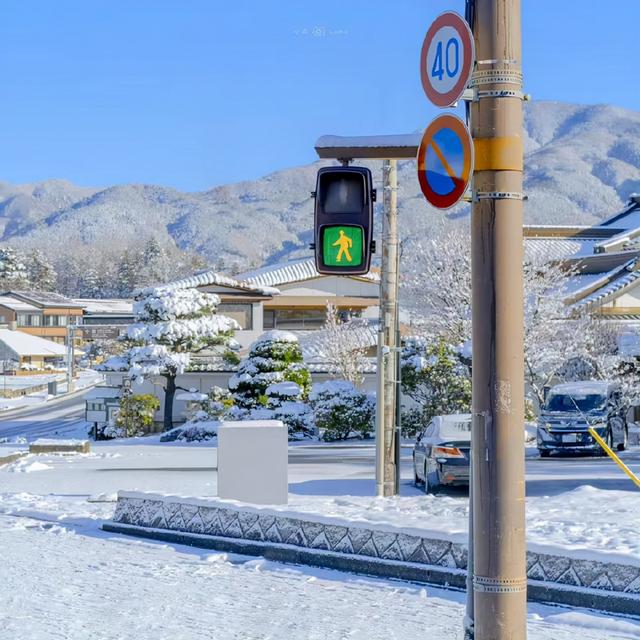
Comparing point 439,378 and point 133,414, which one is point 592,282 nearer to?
point 439,378

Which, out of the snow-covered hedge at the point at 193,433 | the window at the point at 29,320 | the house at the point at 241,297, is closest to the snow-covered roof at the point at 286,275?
the house at the point at 241,297

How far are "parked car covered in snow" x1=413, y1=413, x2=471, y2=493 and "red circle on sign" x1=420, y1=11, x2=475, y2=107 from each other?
1260 centimetres

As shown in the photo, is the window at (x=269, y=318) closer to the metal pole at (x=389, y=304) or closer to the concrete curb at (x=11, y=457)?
the concrete curb at (x=11, y=457)

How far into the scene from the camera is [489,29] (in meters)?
5.38

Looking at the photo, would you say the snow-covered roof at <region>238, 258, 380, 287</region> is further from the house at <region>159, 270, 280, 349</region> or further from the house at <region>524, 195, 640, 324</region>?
the house at <region>524, 195, 640, 324</region>

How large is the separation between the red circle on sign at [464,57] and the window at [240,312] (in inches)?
2004

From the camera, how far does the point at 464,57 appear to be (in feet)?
17.3

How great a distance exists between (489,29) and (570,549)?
5878mm

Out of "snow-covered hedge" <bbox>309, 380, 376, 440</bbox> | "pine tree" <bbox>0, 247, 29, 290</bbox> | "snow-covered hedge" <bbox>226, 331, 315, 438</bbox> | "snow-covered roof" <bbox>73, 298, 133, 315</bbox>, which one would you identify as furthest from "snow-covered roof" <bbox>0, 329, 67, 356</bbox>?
"snow-covered hedge" <bbox>309, 380, 376, 440</bbox>

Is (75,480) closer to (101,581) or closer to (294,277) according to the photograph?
(101,581)

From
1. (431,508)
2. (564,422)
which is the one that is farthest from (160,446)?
(431,508)

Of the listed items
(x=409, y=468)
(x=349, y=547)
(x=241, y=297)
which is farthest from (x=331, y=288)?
(x=349, y=547)

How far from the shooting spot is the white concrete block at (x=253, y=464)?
565 inches

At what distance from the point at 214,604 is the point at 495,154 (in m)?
6.03
